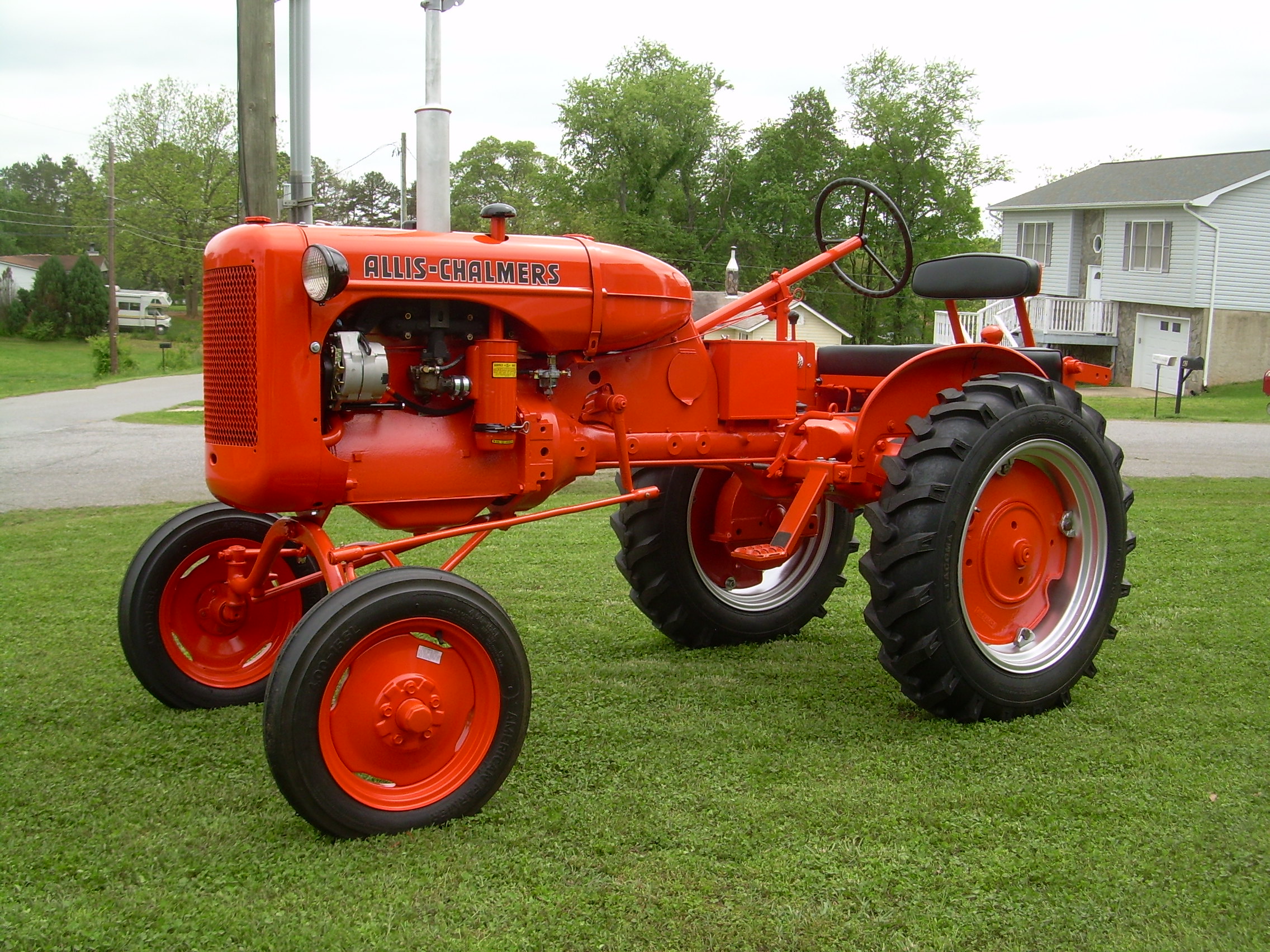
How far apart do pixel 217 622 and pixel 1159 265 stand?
27.7 metres

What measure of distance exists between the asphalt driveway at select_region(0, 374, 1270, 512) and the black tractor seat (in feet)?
19.6

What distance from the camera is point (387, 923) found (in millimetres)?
2469

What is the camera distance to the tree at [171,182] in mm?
48750

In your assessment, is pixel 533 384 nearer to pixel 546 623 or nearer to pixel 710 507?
pixel 710 507

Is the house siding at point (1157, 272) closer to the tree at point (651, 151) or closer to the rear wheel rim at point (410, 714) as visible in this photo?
the tree at point (651, 151)

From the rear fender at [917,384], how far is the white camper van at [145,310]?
4932 centimetres

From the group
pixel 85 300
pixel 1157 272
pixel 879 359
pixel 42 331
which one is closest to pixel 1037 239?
pixel 1157 272

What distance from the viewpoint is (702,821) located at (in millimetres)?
3010

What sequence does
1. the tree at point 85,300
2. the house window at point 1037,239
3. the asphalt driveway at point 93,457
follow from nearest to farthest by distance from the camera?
1. the asphalt driveway at point 93,457
2. the house window at point 1037,239
3. the tree at point 85,300

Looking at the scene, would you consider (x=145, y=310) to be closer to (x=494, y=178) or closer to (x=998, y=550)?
(x=494, y=178)

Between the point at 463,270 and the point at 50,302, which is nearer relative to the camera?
the point at 463,270

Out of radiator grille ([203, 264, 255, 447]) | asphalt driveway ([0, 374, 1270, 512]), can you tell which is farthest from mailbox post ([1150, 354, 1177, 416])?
radiator grille ([203, 264, 255, 447])

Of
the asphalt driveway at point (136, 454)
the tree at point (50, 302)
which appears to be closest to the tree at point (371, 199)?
the tree at point (50, 302)

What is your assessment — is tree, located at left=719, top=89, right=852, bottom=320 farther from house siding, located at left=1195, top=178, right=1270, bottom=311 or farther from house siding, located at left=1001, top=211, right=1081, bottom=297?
house siding, located at left=1195, top=178, right=1270, bottom=311
